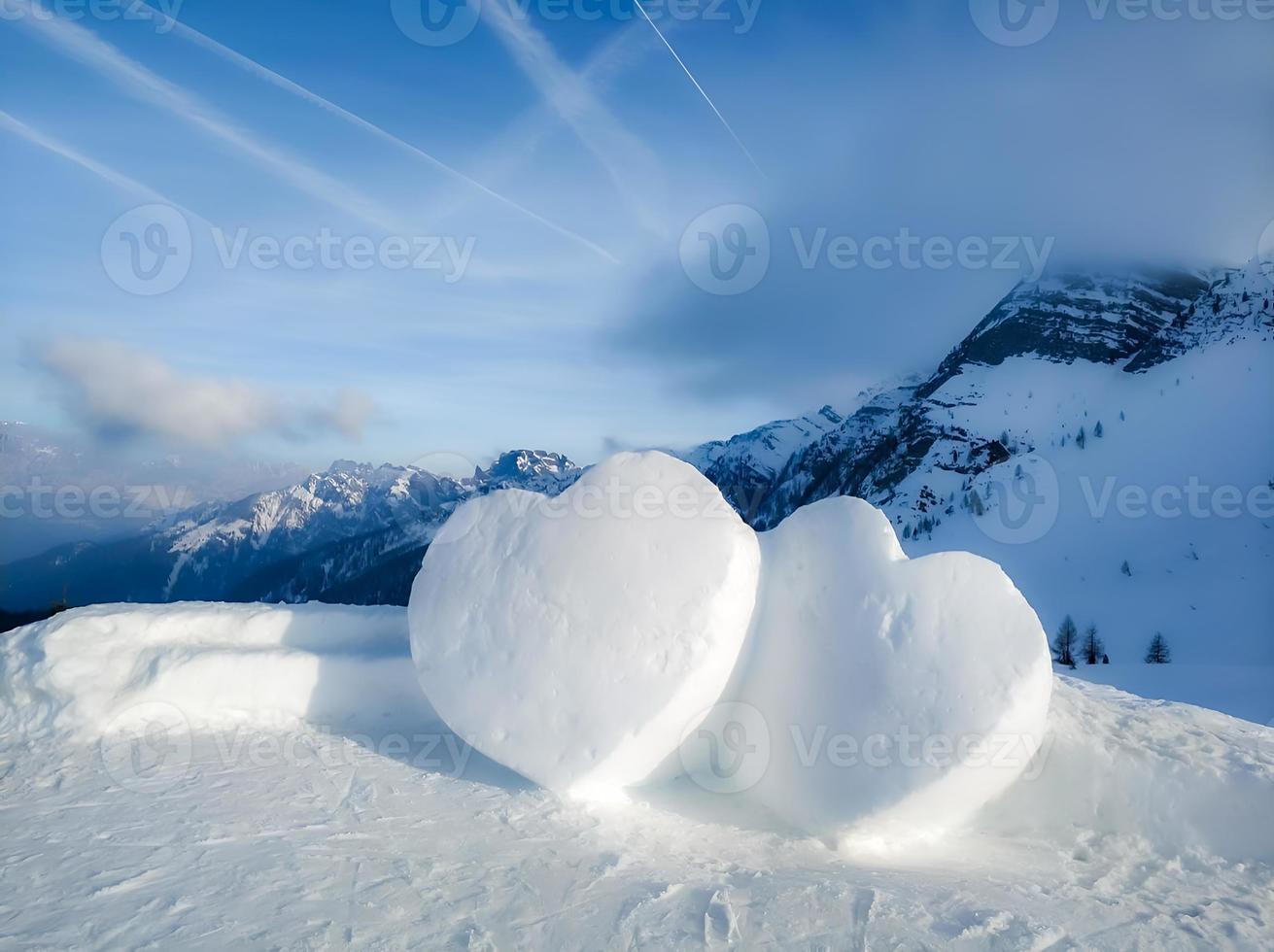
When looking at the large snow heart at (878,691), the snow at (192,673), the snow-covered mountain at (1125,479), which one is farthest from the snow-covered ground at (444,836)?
the snow-covered mountain at (1125,479)

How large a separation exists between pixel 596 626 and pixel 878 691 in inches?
92.8

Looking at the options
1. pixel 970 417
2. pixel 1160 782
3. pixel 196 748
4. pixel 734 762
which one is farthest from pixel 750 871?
pixel 970 417

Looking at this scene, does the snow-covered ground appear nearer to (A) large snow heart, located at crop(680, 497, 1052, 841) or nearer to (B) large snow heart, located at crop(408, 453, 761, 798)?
(A) large snow heart, located at crop(680, 497, 1052, 841)

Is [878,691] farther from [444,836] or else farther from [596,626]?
[444,836]

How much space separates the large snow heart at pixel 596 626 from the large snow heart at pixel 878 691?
0.47 metres

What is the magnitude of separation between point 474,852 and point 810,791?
8.78 feet

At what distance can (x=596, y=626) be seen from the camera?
22.3 feet

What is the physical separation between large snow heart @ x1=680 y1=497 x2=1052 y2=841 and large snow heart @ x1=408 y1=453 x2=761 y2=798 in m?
0.47

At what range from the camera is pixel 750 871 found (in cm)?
552

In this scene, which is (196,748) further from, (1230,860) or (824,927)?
(1230,860)

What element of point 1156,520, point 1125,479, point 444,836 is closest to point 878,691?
point 444,836

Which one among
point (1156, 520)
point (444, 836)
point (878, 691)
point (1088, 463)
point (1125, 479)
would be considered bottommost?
point (444, 836)

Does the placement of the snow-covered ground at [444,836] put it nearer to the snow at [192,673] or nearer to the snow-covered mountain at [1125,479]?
the snow at [192,673]

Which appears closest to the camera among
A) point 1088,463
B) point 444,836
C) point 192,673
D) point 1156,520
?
point 444,836
